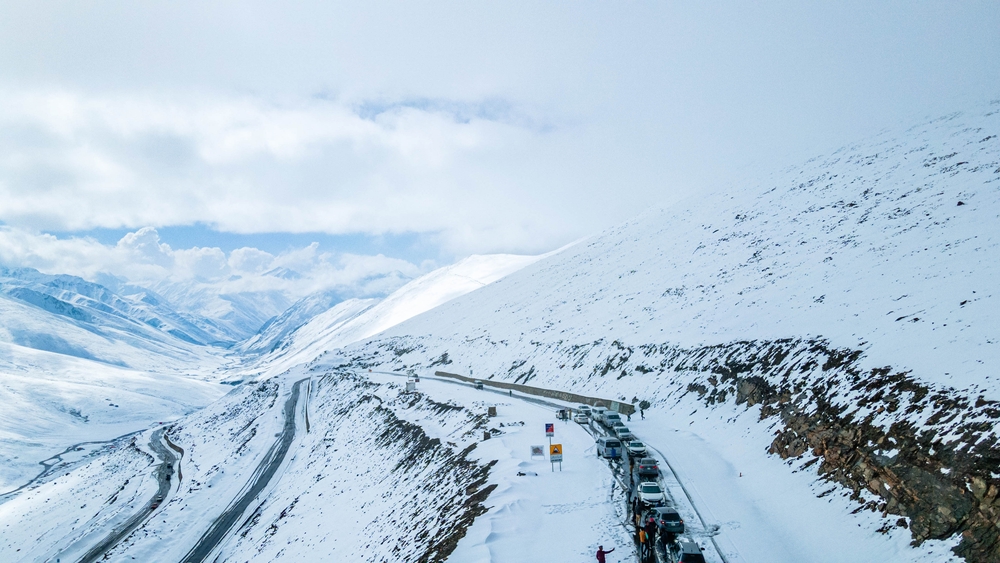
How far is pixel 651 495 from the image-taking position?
17.5 metres

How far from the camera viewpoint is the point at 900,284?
1109 inches

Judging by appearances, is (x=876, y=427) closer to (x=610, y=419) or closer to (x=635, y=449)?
(x=635, y=449)

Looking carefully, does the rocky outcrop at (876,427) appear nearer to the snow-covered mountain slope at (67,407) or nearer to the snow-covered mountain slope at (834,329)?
the snow-covered mountain slope at (834,329)

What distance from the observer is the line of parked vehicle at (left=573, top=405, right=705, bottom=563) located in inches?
536

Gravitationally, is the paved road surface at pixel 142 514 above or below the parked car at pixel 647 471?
below

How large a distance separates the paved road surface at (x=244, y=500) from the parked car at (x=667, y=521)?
30.4 metres

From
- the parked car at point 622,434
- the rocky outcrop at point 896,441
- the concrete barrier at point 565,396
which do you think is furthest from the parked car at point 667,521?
the concrete barrier at point 565,396

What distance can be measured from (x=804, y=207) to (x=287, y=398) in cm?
7834

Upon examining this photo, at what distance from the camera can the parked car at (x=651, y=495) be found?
17.5 meters

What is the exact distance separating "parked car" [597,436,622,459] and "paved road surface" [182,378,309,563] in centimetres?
2648

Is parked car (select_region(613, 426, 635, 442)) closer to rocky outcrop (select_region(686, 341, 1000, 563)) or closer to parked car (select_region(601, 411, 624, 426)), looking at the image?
parked car (select_region(601, 411, 624, 426))

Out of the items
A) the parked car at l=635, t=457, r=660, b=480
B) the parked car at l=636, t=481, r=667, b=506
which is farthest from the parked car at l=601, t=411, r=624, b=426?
the parked car at l=636, t=481, r=667, b=506

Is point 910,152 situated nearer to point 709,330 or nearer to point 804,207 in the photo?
point 804,207

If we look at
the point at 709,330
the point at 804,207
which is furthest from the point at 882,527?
the point at 804,207
